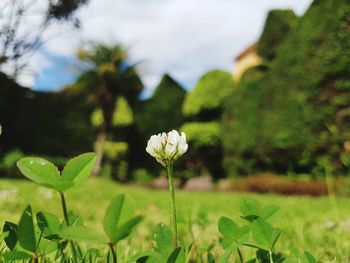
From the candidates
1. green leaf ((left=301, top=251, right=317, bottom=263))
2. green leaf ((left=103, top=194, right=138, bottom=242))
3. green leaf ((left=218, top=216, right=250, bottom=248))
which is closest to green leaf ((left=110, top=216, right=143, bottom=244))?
green leaf ((left=103, top=194, right=138, bottom=242))

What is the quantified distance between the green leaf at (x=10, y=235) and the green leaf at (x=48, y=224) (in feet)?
0.19

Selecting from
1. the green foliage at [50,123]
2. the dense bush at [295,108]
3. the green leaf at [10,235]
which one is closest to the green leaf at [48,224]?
the green leaf at [10,235]

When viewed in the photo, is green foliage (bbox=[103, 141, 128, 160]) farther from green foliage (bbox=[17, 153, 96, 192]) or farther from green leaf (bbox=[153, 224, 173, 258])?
green foliage (bbox=[17, 153, 96, 192])

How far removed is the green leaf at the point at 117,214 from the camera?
78 cm

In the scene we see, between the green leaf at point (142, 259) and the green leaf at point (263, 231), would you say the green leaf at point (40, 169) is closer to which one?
the green leaf at point (142, 259)

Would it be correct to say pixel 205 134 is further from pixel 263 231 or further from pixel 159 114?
pixel 263 231

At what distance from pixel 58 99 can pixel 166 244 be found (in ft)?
60.4

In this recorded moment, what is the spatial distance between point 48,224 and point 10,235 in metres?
0.09

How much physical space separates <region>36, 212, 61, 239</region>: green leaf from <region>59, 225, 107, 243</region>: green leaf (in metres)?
0.25

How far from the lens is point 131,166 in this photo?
19469mm

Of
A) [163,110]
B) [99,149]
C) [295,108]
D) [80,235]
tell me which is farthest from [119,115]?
[80,235]

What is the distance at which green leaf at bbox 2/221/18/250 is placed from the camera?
999 mm

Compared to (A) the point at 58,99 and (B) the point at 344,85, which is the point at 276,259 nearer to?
(B) the point at 344,85

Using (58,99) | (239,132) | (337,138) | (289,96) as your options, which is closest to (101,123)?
(58,99)
